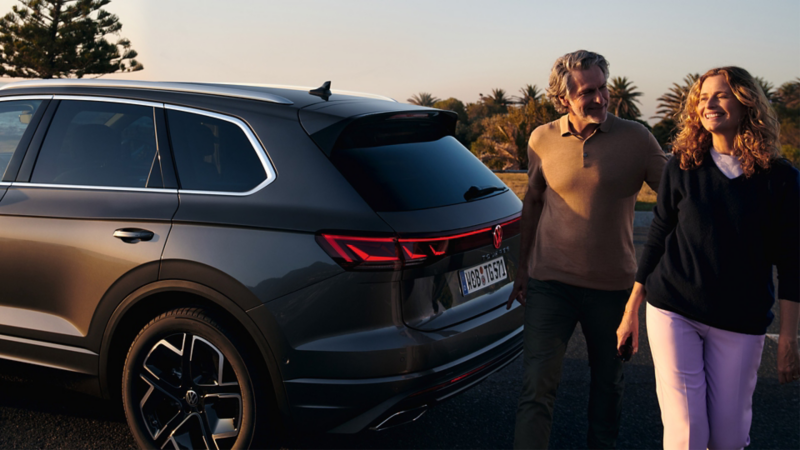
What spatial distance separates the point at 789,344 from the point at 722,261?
341mm

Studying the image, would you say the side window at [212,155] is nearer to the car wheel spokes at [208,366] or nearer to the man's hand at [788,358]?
the car wheel spokes at [208,366]

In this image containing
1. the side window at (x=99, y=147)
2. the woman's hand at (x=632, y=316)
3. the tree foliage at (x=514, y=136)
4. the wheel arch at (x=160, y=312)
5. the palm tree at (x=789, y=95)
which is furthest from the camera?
the palm tree at (x=789, y=95)

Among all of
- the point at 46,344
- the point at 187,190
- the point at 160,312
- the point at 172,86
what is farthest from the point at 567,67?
the point at 46,344

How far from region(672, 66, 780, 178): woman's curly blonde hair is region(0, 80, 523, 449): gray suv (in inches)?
37.0

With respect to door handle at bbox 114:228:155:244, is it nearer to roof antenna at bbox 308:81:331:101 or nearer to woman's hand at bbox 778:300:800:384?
roof antenna at bbox 308:81:331:101

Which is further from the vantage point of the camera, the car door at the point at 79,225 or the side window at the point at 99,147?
the side window at the point at 99,147

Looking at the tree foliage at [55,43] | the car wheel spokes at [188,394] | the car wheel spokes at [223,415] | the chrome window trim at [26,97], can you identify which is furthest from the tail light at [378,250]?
the tree foliage at [55,43]

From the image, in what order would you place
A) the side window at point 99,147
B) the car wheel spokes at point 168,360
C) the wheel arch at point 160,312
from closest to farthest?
the wheel arch at point 160,312 < the car wheel spokes at point 168,360 < the side window at point 99,147

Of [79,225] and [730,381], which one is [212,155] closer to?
[79,225]

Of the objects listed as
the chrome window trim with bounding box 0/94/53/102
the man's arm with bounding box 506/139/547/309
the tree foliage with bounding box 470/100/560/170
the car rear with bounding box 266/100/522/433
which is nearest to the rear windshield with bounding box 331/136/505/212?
the car rear with bounding box 266/100/522/433

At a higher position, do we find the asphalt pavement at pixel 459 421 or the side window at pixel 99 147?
the side window at pixel 99 147

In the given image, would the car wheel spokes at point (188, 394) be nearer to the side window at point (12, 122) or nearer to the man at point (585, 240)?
the man at point (585, 240)

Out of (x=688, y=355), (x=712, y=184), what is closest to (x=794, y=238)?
(x=712, y=184)

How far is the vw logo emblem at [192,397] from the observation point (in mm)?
2973
